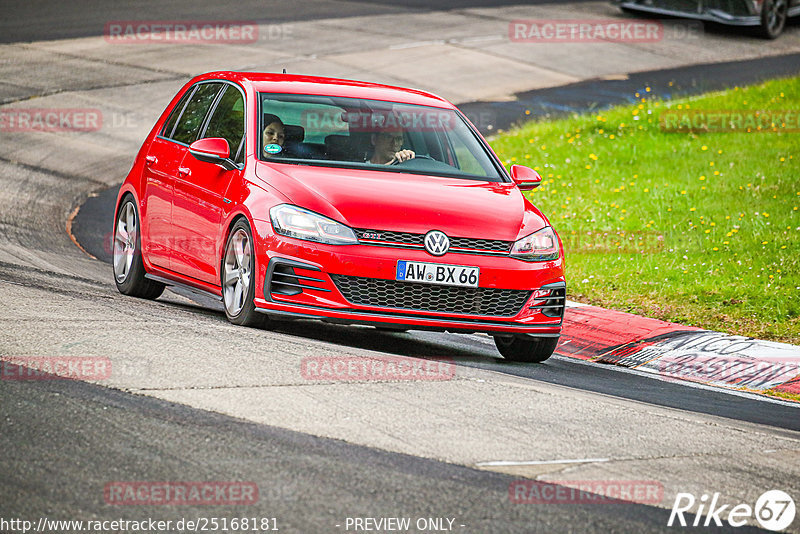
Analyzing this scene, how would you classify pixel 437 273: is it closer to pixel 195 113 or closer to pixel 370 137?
pixel 370 137

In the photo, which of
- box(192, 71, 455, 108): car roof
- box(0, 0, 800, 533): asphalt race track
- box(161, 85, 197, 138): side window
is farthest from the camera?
box(161, 85, 197, 138): side window

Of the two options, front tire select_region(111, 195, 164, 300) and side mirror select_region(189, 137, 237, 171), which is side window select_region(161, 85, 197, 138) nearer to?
front tire select_region(111, 195, 164, 300)

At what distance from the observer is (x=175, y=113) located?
32.8 feet

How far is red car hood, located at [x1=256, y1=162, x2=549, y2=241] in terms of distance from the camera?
7.81m

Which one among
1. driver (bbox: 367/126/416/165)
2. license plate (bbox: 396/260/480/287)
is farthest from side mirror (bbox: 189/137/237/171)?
license plate (bbox: 396/260/480/287)

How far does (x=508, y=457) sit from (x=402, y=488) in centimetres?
73

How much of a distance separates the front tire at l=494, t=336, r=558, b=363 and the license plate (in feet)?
2.65

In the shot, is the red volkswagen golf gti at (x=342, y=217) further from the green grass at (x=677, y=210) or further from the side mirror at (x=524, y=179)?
the green grass at (x=677, y=210)

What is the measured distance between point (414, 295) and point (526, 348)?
50.3 inches

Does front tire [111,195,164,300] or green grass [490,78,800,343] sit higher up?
front tire [111,195,164,300]

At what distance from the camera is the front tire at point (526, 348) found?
8602 mm

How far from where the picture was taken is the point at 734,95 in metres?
21.4

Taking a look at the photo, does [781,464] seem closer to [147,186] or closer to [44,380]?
[44,380]

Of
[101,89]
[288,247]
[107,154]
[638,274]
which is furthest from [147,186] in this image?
[101,89]
